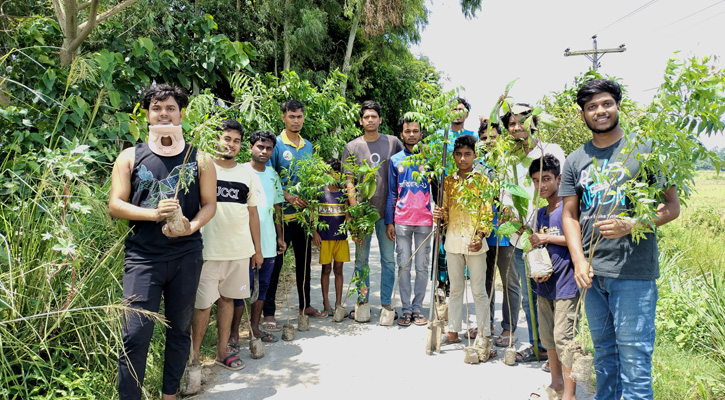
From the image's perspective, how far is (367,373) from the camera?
3.95 metres

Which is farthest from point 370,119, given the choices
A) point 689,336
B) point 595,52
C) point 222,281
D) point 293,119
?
point 595,52

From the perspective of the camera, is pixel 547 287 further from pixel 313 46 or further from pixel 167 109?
pixel 313 46

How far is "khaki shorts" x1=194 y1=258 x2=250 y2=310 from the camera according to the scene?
3.73 m

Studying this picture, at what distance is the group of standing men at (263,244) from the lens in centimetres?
270

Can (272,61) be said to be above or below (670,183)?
above

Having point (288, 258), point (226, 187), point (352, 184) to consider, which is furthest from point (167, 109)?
point (288, 258)

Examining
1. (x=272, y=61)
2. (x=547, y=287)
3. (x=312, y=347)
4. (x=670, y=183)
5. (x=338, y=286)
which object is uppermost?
(x=272, y=61)

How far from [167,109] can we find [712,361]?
14.2ft

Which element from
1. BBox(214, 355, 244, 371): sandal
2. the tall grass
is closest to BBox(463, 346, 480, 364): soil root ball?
BBox(214, 355, 244, 371): sandal

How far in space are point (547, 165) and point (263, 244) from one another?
2.68m

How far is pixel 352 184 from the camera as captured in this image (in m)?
5.14

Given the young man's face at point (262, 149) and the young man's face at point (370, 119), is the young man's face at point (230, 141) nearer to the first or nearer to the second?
the young man's face at point (262, 149)

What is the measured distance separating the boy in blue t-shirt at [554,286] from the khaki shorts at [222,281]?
7.75 feet

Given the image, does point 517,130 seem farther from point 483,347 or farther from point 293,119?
point 293,119
